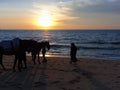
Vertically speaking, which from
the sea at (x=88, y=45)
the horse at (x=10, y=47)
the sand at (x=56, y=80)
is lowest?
the sea at (x=88, y=45)

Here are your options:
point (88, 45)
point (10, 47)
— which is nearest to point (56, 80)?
point (10, 47)

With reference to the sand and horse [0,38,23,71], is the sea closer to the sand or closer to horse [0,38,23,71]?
the sand

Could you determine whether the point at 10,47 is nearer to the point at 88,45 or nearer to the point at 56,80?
the point at 56,80

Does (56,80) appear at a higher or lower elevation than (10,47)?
lower

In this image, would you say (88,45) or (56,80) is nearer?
(56,80)

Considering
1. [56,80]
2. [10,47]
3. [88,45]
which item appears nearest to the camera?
[56,80]

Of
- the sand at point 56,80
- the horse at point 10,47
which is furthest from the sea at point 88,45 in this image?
the horse at point 10,47

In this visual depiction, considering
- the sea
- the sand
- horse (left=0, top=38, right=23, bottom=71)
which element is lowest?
the sea

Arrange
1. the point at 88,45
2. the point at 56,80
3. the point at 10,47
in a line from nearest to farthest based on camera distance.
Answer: the point at 56,80 → the point at 10,47 → the point at 88,45

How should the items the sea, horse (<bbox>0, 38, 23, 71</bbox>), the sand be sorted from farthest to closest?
the sea → horse (<bbox>0, 38, 23, 71</bbox>) → the sand

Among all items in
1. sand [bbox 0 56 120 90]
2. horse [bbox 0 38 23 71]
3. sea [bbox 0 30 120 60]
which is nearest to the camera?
sand [bbox 0 56 120 90]

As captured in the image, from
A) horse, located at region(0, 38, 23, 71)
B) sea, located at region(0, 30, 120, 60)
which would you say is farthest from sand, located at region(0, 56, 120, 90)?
sea, located at region(0, 30, 120, 60)

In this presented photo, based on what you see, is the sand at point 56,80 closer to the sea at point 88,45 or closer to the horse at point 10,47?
the horse at point 10,47

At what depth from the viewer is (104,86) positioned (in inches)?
430
